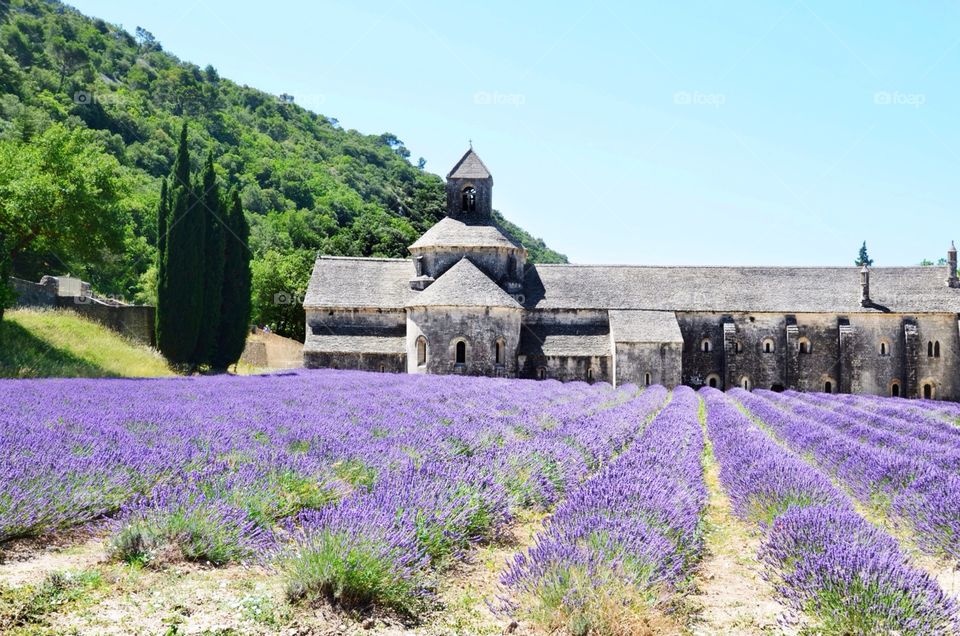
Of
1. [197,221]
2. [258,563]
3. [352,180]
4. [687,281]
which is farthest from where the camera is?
[352,180]

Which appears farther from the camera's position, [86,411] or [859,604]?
[86,411]

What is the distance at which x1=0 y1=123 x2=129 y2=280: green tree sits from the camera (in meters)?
24.3

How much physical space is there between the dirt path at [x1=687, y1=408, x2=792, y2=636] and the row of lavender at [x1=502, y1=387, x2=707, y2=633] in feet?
0.73

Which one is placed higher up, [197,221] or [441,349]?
[197,221]

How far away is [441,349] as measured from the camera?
35469 millimetres

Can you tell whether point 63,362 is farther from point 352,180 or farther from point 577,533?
point 352,180

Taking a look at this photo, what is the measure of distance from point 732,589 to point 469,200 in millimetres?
38169

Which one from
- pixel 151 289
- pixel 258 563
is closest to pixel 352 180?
pixel 151 289

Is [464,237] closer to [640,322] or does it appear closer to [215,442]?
[640,322]

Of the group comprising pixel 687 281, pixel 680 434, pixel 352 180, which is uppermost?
pixel 352 180

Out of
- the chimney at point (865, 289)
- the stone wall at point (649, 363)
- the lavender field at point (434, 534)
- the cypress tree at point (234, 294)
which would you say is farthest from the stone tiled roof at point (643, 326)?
the lavender field at point (434, 534)

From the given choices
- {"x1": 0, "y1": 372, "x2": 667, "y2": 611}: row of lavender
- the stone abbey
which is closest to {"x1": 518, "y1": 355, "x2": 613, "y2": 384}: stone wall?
the stone abbey

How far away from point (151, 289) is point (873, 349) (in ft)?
162

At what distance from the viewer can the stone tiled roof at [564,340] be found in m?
37.3
